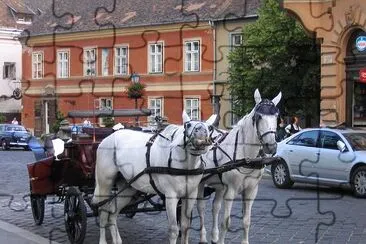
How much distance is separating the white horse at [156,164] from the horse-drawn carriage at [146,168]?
0.01 metres

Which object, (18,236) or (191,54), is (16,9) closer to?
(191,54)

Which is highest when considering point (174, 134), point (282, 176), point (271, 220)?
point (174, 134)

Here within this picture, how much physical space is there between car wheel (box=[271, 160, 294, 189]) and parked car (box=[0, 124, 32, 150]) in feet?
82.5

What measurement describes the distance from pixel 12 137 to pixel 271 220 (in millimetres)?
31285

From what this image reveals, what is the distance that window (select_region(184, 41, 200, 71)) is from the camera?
29.1 m

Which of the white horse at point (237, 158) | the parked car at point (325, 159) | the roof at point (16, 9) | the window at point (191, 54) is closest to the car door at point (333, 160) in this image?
the parked car at point (325, 159)

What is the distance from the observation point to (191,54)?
29.5m

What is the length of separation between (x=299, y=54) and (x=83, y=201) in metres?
19.9

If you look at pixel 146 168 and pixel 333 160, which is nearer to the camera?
pixel 146 168

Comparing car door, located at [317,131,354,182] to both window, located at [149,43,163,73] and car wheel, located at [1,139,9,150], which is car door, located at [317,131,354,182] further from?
car wheel, located at [1,139,9,150]

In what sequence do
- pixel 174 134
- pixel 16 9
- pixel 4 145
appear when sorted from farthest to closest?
pixel 16 9, pixel 4 145, pixel 174 134

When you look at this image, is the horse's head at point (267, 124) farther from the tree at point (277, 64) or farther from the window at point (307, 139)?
the tree at point (277, 64)

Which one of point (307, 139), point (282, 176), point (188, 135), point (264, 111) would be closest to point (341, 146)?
point (307, 139)

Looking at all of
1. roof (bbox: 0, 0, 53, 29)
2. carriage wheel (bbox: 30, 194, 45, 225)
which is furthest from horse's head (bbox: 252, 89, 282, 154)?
roof (bbox: 0, 0, 53, 29)
